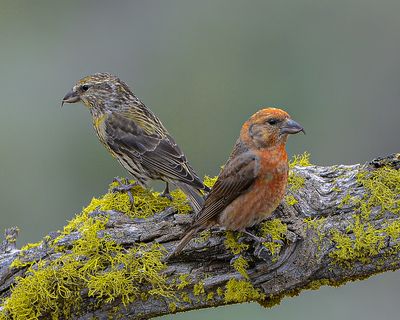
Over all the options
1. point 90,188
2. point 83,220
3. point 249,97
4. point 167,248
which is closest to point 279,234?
point 167,248

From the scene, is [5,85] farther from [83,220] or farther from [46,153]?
[83,220]

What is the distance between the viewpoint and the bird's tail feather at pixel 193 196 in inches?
330

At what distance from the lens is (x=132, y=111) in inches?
389

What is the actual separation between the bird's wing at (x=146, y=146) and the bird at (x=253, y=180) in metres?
1.04

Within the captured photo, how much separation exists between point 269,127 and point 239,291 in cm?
141

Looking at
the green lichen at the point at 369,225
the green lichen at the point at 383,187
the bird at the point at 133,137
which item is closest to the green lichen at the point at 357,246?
the green lichen at the point at 369,225

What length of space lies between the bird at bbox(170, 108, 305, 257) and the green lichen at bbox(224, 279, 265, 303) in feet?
1.41

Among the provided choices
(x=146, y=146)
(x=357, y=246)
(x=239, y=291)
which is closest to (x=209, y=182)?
(x=146, y=146)

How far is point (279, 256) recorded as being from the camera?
7.76 m

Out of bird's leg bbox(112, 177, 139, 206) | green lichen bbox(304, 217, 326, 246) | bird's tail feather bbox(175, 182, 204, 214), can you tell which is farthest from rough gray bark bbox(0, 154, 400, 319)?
bird's leg bbox(112, 177, 139, 206)

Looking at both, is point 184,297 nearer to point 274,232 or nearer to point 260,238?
point 260,238

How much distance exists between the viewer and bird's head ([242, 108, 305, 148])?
316 inches

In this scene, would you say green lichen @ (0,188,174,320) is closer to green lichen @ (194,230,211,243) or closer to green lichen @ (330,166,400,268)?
green lichen @ (194,230,211,243)

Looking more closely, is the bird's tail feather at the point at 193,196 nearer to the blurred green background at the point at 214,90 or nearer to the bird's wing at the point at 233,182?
the bird's wing at the point at 233,182
